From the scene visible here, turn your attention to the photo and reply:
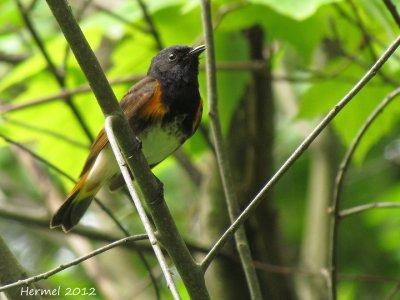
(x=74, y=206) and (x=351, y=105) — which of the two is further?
(x=74, y=206)

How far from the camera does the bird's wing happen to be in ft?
11.6

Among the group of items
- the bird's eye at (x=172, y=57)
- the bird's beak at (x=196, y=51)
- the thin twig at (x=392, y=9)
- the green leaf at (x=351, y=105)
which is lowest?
the green leaf at (x=351, y=105)

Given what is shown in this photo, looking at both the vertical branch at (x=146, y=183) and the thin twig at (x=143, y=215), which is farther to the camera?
the vertical branch at (x=146, y=183)

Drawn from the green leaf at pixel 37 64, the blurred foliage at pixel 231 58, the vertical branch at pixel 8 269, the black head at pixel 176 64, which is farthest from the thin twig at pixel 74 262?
the black head at pixel 176 64

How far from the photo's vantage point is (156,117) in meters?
3.57

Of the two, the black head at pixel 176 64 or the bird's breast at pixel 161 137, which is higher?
the black head at pixel 176 64

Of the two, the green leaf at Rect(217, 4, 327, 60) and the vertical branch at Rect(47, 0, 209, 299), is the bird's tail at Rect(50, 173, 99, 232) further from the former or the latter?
the vertical branch at Rect(47, 0, 209, 299)

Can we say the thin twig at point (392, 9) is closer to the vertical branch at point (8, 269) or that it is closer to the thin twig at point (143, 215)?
the thin twig at point (143, 215)

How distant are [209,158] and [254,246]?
61cm

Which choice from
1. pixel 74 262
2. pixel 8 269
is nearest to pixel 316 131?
pixel 74 262

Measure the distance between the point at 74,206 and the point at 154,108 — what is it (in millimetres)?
715

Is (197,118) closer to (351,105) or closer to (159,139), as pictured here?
(159,139)

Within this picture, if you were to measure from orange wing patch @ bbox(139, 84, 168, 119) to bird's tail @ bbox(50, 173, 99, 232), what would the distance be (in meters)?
0.45

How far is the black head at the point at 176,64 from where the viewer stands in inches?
150
